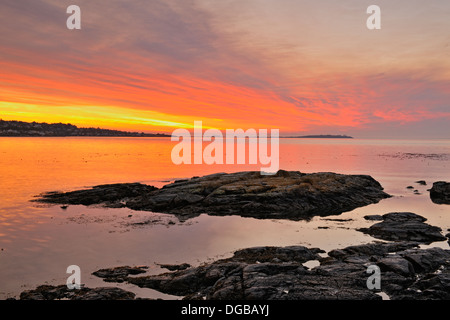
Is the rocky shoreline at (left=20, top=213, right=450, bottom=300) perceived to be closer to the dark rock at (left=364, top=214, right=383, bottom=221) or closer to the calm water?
the calm water

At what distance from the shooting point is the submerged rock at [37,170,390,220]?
39344mm

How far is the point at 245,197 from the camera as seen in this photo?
41.7 m

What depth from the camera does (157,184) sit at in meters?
63.3

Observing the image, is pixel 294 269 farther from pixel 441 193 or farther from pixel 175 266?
pixel 441 193

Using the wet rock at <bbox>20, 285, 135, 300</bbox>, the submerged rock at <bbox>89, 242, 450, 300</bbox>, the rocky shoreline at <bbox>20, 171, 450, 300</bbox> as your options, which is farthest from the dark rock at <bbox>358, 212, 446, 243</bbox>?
the wet rock at <bbox>20, 285, 135, 300</bbox>

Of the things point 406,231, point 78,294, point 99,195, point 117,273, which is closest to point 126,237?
point 117,273

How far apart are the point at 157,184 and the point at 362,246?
46.1 metres

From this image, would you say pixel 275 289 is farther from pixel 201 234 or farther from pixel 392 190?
pixel 392 190

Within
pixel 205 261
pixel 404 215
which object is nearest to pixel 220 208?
pixel 205 261

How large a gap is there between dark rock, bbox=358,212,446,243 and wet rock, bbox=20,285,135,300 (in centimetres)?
2221

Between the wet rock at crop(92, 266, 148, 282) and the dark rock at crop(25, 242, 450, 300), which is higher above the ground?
the dark rock at crop(25, 242, 450, 300)

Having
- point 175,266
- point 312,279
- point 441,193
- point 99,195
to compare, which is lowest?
→ point 175,266

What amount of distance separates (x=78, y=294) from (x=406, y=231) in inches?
1055

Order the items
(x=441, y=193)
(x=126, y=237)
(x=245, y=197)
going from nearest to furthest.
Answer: (x=126, y=237) → (x=245, y=197) → (x=441, y=193)
